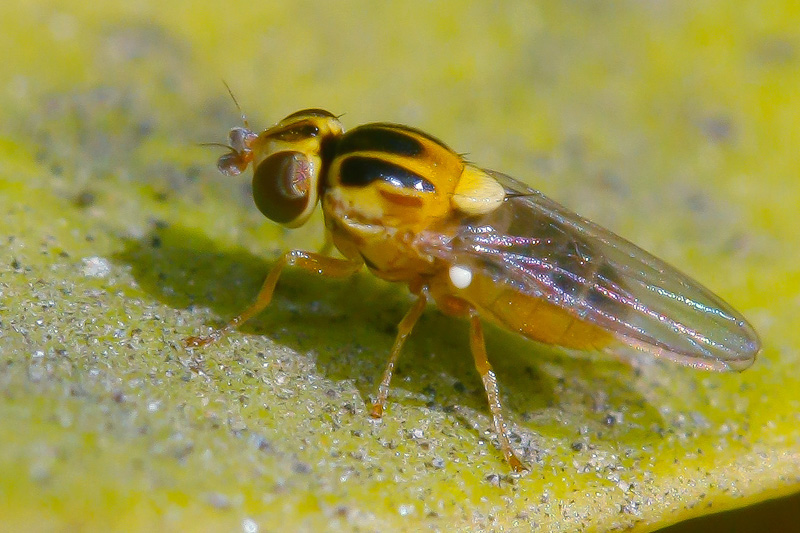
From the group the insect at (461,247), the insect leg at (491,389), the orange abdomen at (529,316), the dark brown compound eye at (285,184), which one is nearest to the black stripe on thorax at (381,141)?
the insect at (461,247)

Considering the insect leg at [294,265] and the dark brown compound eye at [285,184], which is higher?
the dark brown compound eye at [285,184]

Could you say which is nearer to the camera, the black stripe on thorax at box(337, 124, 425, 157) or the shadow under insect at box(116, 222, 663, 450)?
the shadow under insect at box(116, 222, 663, 450)

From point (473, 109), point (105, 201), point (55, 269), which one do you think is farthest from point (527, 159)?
point (55, 269)

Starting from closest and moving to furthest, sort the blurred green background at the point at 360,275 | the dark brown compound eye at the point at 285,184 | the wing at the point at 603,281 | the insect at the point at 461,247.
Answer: the blurred green background at the point at 360,275, the wing at the point at 603,281, the insect at the point at 461,247, the dark brown compound eye at the point at 285,184

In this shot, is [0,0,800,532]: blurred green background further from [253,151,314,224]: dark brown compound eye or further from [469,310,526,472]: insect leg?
[253,151,314,224]: dark brown compound eye

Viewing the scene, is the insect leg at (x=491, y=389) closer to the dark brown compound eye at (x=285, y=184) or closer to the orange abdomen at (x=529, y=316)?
the orange abdomen at (x=529, y=316)

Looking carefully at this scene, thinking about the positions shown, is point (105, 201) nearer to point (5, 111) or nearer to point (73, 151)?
point (73, 151)

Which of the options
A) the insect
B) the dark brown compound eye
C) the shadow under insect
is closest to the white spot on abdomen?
the insect
